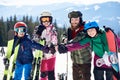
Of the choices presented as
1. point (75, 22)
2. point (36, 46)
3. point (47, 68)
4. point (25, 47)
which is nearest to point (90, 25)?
point (75, 22)

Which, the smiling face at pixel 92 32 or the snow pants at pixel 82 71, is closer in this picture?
the smiling face at pixel 92 32

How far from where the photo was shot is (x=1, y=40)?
92.5 m

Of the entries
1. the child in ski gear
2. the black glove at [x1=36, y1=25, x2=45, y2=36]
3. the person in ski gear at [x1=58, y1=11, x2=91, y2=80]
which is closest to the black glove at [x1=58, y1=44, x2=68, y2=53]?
the person in ski gear at [x1=58, y1=11, x2=91, y2=80]

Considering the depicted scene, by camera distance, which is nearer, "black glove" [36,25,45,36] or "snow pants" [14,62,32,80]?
"snow pants" [14,62,32,80]

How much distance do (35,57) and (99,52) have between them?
204 centimetres

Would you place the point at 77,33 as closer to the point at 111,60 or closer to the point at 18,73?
the point at 111,60

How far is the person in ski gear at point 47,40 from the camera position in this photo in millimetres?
9398

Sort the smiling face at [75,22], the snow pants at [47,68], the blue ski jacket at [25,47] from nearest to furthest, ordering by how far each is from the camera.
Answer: the smiling face at [75,22]
the blue ski jacket at [25,47]
the snow pants at [47,68]

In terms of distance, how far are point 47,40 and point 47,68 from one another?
70cm

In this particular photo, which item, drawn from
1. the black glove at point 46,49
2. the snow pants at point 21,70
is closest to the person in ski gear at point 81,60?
the black glove at point 46,49

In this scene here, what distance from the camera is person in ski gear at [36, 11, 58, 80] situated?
9.40 metres

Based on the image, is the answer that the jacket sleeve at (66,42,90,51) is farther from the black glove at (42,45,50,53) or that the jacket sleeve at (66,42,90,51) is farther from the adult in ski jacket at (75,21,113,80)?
the black glove at (42,45,50,53)

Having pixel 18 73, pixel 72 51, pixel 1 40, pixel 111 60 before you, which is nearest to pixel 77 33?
pixel 72 51

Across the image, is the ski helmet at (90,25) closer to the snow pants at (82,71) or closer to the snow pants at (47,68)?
the snow pants at (82,71)
